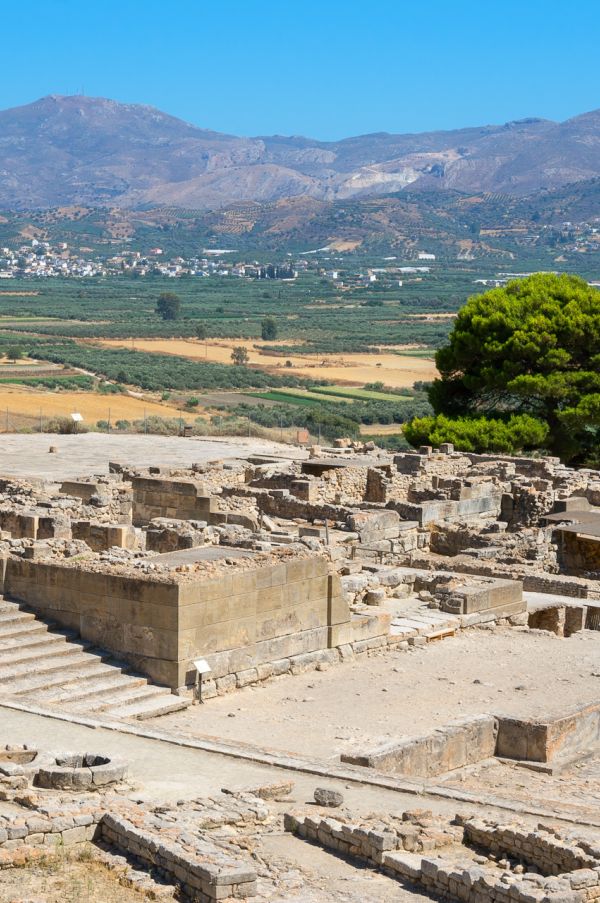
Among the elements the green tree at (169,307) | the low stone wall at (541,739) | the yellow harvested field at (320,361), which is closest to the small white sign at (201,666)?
the low stone wall at (541,739)

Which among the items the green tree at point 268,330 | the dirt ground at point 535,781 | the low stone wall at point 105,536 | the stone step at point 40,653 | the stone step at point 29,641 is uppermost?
the green tree at point 268,330

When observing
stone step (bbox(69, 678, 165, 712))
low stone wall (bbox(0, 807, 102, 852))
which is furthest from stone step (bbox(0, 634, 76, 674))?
low stone wall (bbox(0, 807, 102, 852))

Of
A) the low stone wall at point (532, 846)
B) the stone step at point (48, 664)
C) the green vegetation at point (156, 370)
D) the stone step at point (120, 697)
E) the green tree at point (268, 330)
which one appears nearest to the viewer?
the low stone wall at point (532, 846)

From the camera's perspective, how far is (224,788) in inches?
488

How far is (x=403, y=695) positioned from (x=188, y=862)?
22.5 ft

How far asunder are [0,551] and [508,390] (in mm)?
21561

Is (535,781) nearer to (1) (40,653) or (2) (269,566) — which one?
(2) (269,566)

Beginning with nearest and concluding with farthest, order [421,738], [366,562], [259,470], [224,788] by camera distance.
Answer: [224,788], [421,738], [366,562], [259,470]

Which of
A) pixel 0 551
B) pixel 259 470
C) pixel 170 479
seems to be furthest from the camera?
pixel 259 470

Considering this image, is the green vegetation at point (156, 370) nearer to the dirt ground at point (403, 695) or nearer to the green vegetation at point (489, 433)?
the green vegetation at point (489, 433)

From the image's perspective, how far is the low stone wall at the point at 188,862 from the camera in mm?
10078

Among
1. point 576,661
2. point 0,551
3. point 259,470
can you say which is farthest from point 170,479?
point 576,661

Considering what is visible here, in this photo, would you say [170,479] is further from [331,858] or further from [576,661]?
[331,858]

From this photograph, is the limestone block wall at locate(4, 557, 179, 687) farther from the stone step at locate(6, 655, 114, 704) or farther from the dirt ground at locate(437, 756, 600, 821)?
the dirt ground at locate(437, 756, 600, 821)
